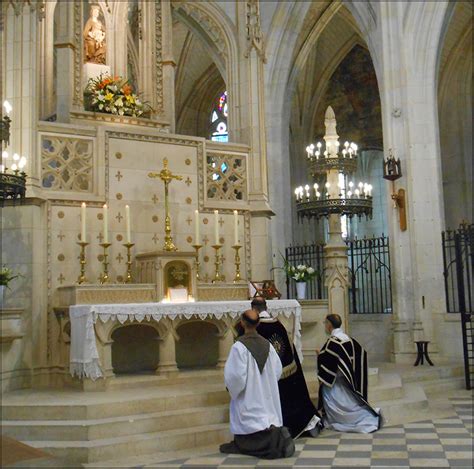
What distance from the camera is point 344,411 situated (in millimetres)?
8094

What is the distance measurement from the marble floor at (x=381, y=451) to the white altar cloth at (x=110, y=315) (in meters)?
2.03

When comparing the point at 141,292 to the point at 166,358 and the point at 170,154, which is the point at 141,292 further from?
the point at 170,154

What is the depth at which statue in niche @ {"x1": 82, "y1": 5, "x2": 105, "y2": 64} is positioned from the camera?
38.9ft

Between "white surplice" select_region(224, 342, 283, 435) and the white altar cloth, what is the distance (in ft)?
6.52

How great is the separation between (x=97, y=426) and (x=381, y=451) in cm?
279

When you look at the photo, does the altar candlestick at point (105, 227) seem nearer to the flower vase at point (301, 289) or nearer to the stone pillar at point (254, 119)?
the stone pillar at point (254, 119)

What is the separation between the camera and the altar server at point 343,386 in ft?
26.3

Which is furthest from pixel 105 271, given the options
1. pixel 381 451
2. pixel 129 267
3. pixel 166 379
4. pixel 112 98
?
pixel 381 451

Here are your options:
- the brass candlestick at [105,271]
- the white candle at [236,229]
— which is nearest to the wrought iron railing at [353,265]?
the white candle at [236,229]

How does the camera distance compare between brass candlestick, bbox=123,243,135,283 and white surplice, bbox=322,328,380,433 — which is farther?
brass candlestick, bbox=123,243,135,283

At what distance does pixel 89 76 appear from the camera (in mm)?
11648

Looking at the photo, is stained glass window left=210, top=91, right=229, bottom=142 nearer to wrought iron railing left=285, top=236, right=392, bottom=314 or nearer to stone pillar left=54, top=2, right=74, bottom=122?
wrought iron railing left=285, top=236, right=392, bottom=314

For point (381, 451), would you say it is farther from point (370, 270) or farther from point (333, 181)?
point (370, 270)

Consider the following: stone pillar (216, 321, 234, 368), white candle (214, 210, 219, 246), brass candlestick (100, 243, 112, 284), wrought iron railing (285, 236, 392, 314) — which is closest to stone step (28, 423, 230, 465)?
stone pillar (216, 321, 234, 368)
